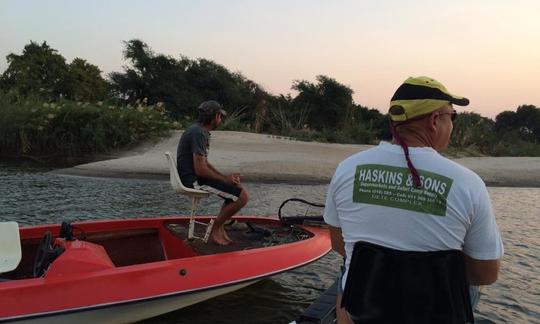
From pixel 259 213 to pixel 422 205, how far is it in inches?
385

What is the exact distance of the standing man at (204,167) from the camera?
5.92 m

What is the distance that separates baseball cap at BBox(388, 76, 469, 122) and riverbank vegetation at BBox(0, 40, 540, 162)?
1932 cm

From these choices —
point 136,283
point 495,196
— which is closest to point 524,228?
point 495,196

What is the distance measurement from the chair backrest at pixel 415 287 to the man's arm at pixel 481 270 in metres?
0.09

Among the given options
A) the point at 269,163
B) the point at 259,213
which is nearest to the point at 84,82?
the point at 269,163

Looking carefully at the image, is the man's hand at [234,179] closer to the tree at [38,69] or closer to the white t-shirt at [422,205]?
the white t-shirt at [422,205]

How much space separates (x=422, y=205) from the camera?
1799 millimetres

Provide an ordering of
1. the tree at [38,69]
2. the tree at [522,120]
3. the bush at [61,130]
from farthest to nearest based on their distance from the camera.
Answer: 1. the tree at [522,120]
2. the tree at [38,69]
3. the bush at [61,130]

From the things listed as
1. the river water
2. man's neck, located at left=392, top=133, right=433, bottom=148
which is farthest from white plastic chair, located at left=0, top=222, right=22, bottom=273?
man's neck, located at left=392, top=133, right=433, bottom=148

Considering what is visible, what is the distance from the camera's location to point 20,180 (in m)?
15.9

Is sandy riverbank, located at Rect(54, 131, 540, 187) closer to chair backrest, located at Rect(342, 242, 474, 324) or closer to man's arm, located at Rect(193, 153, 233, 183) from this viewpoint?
man's arm, located at Rect(193, 153, 233, 183)

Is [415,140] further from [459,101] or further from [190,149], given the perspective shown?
[190,149]

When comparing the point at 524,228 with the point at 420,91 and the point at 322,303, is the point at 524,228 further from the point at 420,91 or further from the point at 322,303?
the point at 420,91

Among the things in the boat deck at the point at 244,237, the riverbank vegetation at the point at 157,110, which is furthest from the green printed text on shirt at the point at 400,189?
the riverbank vegetation at the point at 157,110
